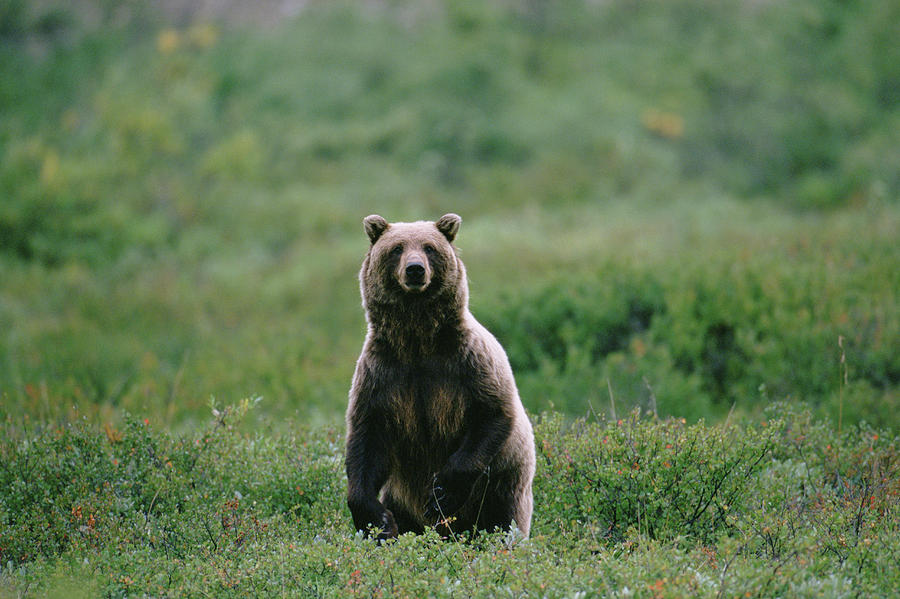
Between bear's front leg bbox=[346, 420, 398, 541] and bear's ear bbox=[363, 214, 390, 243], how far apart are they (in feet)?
3.95

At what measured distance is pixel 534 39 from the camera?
108 feet

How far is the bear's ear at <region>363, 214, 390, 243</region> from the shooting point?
5.89 m

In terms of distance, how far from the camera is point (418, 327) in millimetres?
5586

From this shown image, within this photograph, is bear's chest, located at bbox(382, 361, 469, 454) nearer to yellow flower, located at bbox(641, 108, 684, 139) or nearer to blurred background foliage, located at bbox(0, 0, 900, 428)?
blurred background foliage, located at bbox(0, 0, 900, 428)

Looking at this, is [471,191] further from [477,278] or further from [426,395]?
[426,395]

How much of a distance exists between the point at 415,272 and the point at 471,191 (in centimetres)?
2144

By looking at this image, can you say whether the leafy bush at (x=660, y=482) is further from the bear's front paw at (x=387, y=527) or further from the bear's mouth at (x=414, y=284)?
the bear's mouth at (x=414, y=284)

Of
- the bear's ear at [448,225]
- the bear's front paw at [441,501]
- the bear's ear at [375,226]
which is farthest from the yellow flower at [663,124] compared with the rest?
the bear's front paw at [441,501]

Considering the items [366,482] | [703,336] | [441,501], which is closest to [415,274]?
[366,482]

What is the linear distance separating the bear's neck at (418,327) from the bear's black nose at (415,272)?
0.23 metres

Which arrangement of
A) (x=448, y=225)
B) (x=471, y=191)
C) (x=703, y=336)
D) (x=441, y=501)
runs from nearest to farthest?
(x=441, y=501) → (x=448, y=225) → (x=703, y=336) → (x=471, y=191)

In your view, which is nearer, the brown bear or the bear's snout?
the bear's snout

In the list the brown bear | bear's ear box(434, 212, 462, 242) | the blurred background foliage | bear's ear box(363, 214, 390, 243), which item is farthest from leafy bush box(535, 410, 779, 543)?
the blurred background foliage

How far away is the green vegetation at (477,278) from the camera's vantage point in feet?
18.5
